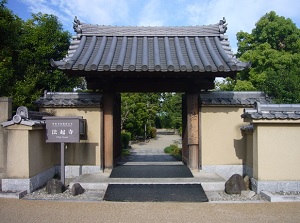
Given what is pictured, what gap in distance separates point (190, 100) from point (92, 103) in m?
3.06

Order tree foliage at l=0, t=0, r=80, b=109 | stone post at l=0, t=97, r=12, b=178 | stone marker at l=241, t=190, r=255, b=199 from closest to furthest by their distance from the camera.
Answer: stone marker at l=241, t=190, r=255, b=199, stone post at l=0, t=97, r=12, b=178, tree foliage at l=0, t=0, r=80, b=109

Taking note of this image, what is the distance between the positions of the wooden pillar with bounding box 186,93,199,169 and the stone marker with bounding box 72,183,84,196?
351 centimetres

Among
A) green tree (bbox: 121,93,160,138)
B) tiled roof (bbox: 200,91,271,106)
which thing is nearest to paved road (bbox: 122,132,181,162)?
green tree (bbox: 121,93,160,138)

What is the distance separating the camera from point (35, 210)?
6082mm

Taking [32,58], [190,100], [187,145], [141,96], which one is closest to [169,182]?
[187,145]

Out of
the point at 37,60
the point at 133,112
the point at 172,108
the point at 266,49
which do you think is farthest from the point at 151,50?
the point at 172,108

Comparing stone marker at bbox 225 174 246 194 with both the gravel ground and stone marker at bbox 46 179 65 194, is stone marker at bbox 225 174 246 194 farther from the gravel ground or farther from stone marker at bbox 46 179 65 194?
stone marker at bbox 46 179 65 194

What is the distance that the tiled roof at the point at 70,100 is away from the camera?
925 cm

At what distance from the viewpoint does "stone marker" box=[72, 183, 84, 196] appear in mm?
7195

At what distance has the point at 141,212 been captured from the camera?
6.03 meters

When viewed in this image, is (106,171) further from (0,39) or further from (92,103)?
(0,39)

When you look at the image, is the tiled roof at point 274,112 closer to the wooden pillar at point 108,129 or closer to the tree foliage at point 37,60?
the wooden pillar at point 108,129

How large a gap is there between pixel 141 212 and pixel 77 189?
2043mm

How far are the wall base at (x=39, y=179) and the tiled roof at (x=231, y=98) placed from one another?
4.04m
